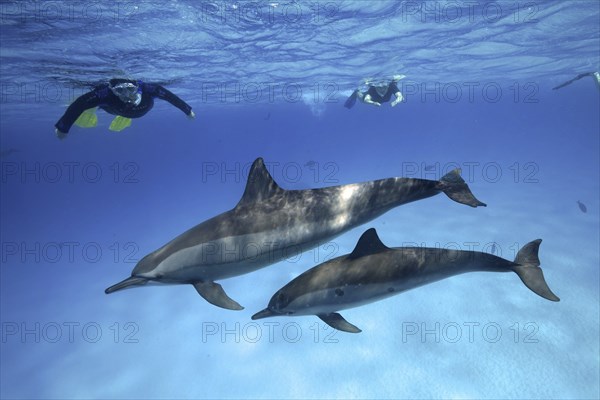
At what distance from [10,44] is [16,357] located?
13.3 m

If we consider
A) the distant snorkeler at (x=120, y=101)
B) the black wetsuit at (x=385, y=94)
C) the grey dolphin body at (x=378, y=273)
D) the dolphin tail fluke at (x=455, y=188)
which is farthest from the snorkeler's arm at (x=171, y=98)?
the black wetsuit at (x=385, y=94)

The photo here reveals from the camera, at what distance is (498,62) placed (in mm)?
30016

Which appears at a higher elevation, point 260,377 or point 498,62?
point 498,62

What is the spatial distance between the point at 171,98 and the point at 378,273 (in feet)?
25.6

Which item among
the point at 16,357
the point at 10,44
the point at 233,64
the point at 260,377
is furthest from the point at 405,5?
the point at 16,357

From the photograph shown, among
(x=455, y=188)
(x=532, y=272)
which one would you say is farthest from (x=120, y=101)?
(x=532, y=272)

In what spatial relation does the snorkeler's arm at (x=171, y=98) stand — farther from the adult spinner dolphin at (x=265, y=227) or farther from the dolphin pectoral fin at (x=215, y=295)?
the dolphin pectoral fin at (x=215, y=295)

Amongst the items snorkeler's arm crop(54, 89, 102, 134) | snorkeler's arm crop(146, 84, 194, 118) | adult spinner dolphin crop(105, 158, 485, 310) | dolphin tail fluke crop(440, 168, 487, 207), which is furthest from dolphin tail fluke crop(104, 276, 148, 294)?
snorkeler's arm crop(146, 84, 194, 118)

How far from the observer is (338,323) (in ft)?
18.2

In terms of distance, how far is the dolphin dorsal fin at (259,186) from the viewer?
5.28m

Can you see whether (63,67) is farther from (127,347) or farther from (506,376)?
(506,376)

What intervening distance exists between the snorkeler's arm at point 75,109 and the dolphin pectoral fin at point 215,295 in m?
5.40

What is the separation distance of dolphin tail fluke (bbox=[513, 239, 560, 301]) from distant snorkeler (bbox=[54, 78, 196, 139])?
832 cm

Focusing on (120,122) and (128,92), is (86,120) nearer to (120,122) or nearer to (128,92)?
(120,122)
